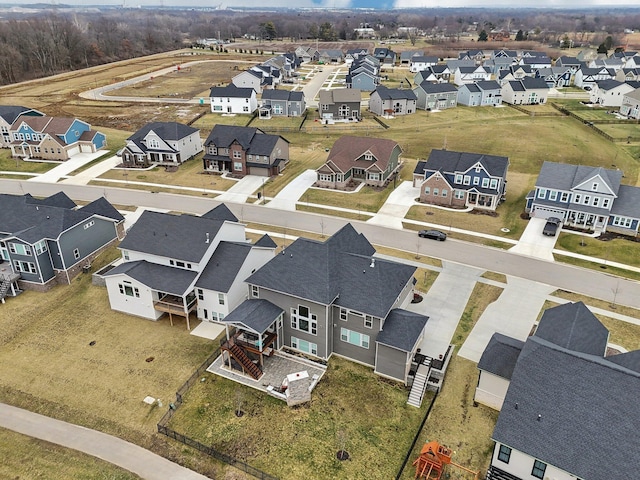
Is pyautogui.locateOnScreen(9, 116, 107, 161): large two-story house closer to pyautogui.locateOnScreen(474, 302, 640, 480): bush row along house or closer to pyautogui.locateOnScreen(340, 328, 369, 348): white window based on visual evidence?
pyautogui.locateOnScreen(340, 328, 369, 348): white window

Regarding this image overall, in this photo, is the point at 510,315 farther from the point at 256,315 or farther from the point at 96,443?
the point at 96,443

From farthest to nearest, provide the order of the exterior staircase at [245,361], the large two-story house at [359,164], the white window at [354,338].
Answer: the large two-story house at [359,164], the white window at [354,338], the exterior staircase at [245,361]

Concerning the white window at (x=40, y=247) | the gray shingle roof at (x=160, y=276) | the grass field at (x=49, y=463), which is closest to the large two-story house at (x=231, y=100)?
the white window at (x=40, y=247)

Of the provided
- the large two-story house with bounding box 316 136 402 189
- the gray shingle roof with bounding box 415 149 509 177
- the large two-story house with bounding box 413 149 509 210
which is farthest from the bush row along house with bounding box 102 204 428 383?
the gray shingle roof with bounding box 415 149 509 177

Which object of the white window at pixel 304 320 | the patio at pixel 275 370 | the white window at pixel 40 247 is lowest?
the patio at pixel 275 370

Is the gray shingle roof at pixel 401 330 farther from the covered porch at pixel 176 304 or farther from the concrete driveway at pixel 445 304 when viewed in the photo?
the covered porch at pixel 176 304
